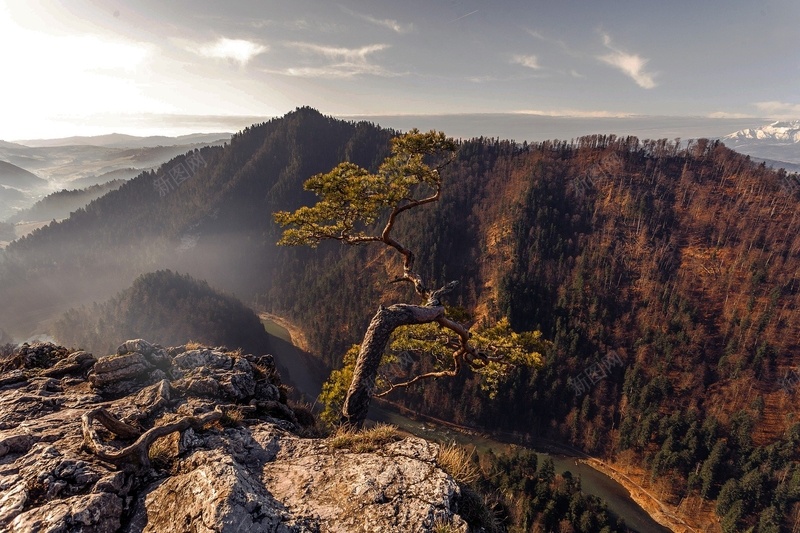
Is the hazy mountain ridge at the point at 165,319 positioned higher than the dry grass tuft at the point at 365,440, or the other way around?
the dry grass tuft at the point at 365,440

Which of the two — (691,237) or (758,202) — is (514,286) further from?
(758,202)

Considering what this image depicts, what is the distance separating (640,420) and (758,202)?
397 feet

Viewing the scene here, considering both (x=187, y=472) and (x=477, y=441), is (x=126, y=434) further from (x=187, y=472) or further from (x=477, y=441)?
(x=477, y=441)

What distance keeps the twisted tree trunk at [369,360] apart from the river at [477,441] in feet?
144

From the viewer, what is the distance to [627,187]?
16162 cm

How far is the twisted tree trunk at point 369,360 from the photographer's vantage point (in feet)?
34.0

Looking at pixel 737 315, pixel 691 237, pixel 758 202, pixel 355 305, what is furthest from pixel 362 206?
pixel 758 202

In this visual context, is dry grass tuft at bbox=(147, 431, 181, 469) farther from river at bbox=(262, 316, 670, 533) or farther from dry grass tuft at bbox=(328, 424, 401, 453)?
river at bbox=(262, 316, 670, 533)

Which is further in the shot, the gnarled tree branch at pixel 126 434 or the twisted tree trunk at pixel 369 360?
the twisted tree trunk at pixel 369 360

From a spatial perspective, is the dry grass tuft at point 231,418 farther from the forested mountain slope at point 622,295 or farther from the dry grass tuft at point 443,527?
the forested mountain slope at point 622,295

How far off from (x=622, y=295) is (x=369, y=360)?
146 metres

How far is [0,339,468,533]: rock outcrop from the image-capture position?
556cm

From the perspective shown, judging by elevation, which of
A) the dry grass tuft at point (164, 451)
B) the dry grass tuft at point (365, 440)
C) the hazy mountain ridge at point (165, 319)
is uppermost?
the dry grass tuft at point (164, 451)

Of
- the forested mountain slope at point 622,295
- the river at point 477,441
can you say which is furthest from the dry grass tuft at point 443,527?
the forested mountain slope at point 622,295
